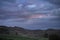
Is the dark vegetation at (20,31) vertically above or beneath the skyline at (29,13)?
beneath

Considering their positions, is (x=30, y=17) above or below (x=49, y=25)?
above

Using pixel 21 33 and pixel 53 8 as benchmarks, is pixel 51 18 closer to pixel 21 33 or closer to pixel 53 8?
pixel 53 8

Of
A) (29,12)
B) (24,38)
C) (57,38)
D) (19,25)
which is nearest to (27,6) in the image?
(29,12)

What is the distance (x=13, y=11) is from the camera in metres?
2.87

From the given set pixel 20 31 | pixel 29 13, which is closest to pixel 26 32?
pixel 20 31

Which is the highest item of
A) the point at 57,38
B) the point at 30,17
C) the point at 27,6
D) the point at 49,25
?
the point at 27,6

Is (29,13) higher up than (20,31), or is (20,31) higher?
(29,13)

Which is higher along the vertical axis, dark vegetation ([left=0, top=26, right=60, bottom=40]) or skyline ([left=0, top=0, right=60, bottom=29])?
skyline ([left=0, top=0, right=60, bottom=29])

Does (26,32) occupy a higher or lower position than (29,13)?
lower

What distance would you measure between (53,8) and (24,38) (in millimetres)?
802

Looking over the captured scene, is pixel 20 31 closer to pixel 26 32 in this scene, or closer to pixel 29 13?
pixel 26 32

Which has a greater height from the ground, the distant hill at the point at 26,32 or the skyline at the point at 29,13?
the skyline at the point at 29,13

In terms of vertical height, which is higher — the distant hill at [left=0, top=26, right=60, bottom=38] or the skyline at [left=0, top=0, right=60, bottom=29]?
the skyline at [left=0, top=0, right=60, bottom=29]

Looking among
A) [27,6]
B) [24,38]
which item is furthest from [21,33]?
[27,6]
